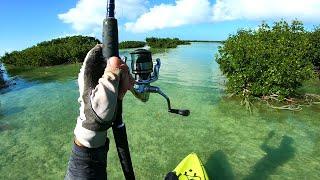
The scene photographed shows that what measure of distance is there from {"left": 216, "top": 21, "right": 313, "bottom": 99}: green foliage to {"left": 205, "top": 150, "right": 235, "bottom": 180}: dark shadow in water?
609cm

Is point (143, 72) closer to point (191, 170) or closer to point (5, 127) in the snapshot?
point (191, 170)

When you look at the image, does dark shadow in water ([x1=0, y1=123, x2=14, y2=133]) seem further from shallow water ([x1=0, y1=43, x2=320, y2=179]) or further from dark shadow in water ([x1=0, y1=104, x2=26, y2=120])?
dark shadow in water ([x1=0, y1=104, x2=26, y2=120])

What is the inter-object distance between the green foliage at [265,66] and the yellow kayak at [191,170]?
8.31 metres

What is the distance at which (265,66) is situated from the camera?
14.3m

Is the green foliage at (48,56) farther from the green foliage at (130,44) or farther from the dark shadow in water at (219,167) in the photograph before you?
the green foliage at (130,44)

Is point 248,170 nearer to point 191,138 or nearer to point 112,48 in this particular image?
point 191,138

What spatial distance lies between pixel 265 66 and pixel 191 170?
8836 mm

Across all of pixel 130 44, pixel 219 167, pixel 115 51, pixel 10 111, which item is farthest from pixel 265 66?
pixel 130 44

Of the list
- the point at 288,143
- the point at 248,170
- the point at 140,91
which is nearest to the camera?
the point at 140,91

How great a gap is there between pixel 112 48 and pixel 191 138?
23.4 feet

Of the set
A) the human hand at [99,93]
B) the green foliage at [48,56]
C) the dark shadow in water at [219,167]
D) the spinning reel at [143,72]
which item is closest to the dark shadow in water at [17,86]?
the green foliage at [48,56]

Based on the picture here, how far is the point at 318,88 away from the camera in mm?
17969

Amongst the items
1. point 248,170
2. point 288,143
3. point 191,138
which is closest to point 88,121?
point 248,170

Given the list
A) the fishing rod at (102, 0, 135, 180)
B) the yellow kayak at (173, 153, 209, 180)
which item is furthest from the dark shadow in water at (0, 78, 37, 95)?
the fishing rod at (102, 0, 135, 180)
